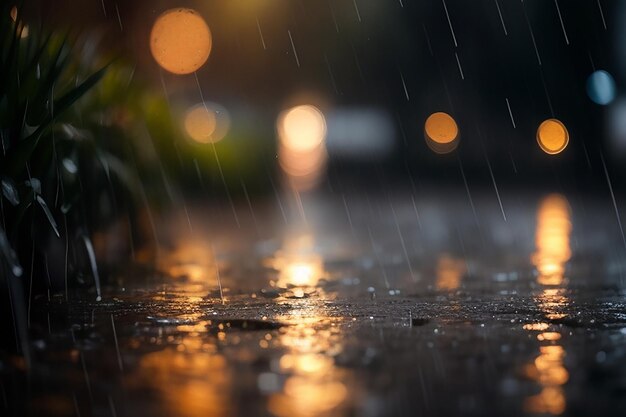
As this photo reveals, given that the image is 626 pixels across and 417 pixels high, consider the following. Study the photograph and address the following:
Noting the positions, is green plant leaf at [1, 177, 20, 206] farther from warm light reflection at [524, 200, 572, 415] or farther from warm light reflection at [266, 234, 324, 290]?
warm light reflection at [524, 200, 572, 415]

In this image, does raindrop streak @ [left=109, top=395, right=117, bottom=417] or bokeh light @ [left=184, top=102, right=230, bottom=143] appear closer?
raindrop streak @ [left=109, top=395, right=117, bottom=417]

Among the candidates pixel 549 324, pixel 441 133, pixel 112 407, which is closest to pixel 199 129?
pixel 441 133

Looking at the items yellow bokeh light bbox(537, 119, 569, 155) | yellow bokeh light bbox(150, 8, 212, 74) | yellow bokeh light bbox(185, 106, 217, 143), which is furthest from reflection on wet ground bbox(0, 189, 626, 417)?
yellow bokeh light bbox(537, 119, 569, 155)

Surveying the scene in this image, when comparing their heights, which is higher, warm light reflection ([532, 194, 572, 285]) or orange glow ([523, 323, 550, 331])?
warm light reflection ([532, 194, 572, 285])

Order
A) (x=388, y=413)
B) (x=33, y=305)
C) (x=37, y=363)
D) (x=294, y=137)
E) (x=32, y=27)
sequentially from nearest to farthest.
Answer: (x=388, y=413) → (x=37, y=363) → (x=33, y=305) → (x=32, y=27) → (x=294, y=137)

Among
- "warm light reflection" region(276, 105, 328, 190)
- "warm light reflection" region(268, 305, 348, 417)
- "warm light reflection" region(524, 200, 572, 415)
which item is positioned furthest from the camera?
"warm light reflection" region(276, 105, 328, 190)

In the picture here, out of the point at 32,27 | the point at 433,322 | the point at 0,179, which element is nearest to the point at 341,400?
the point at 433,322

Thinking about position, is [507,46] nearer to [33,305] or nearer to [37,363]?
[33,305]
